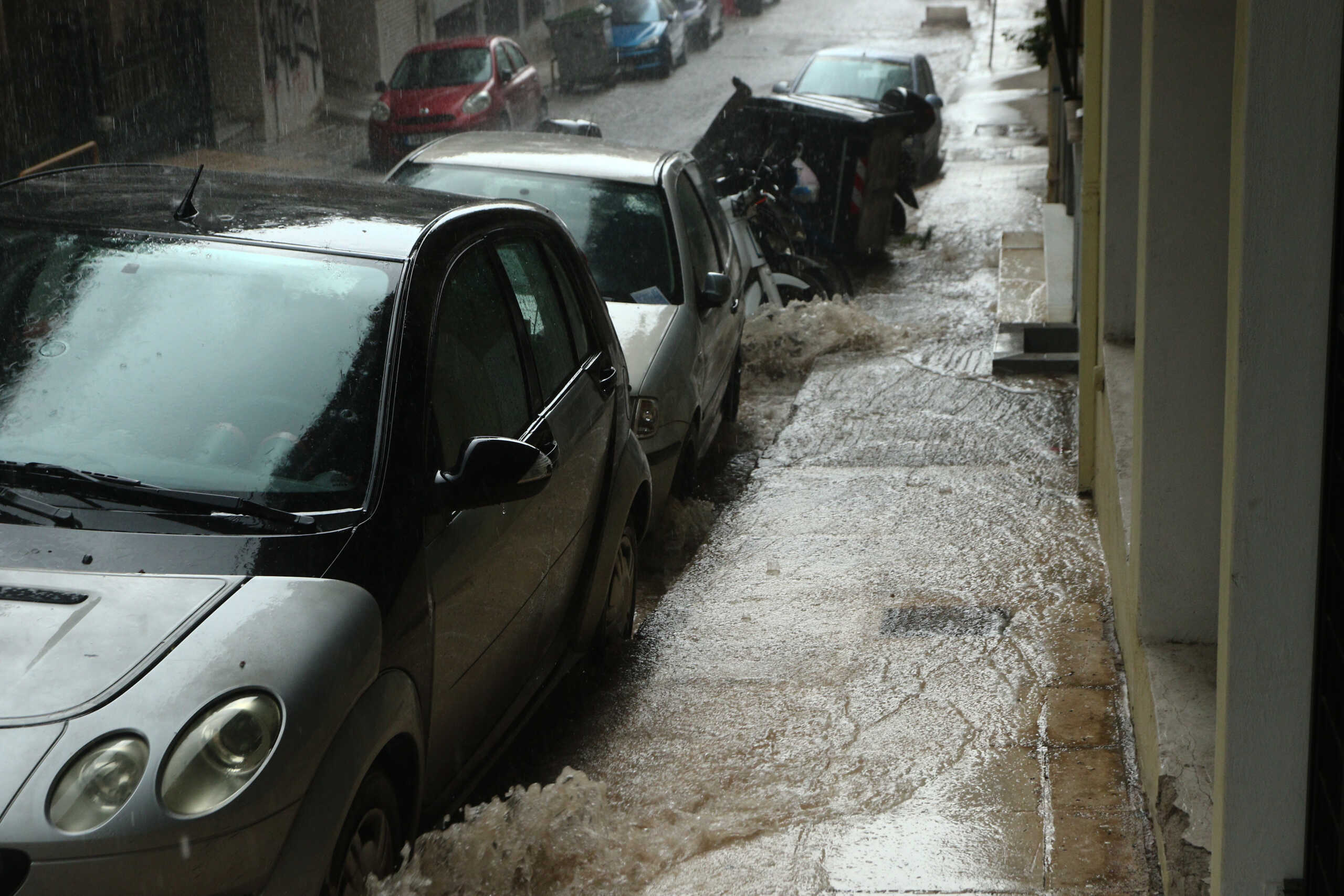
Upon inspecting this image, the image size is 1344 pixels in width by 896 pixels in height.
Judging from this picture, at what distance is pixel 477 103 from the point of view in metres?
21.6

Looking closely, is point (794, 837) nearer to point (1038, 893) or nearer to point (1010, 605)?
point (1038, 893)

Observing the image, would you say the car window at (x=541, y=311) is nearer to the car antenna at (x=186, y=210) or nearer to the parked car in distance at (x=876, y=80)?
the car antenna at (x=186, y=210)

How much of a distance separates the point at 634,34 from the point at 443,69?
8770 mm

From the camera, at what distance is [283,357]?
3.64 meters

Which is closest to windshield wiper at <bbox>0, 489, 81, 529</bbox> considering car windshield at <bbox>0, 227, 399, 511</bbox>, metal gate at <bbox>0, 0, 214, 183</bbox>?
car windshield at <bbox>0, 227, 399, 511</bbox>

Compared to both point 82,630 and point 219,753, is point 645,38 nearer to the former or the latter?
point 82,630

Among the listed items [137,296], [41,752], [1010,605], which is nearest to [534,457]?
[137,296]

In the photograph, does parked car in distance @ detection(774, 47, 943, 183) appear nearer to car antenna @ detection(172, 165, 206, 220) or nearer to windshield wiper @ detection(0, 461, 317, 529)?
car antenna @ detection(172, 165, 206, 220)

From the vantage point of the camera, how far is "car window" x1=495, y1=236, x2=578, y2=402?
4488 mm

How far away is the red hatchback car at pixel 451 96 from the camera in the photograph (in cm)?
2109

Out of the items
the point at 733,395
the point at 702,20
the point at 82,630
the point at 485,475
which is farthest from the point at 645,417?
the point at 702,20

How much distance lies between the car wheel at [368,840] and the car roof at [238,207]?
1406 millimetres

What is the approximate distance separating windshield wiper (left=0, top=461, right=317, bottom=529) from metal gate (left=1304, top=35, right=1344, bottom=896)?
2.03 m

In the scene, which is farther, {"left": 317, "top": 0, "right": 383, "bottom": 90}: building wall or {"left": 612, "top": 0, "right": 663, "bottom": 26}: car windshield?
{"left": 612, "top": 0, "right": 663, "bottom": 26}: car windshield
